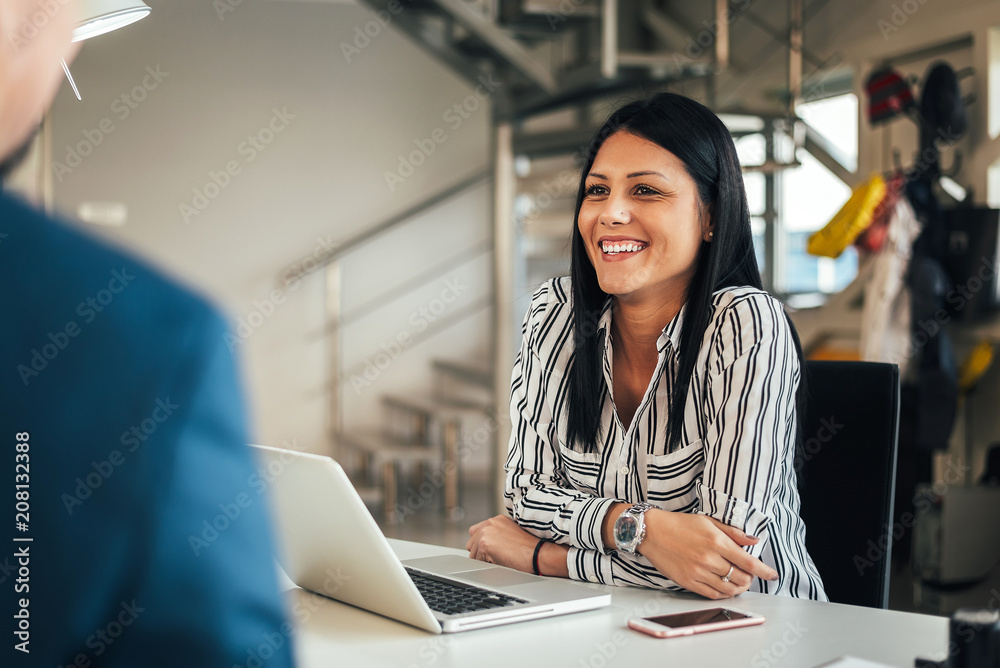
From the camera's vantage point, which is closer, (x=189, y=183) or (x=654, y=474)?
(x=654, y=474)

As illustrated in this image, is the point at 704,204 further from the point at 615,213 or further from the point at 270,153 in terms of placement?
the point at 270,153

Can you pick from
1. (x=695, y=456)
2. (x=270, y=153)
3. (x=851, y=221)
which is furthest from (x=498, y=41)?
(x=695, y=456)

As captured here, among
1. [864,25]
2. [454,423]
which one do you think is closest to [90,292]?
[864,25]

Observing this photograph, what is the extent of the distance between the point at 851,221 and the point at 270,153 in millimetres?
3461

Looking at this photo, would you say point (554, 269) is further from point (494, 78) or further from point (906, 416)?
point (906, 416)

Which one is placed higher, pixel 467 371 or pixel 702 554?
pixel 467 371

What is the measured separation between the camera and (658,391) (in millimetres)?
1485

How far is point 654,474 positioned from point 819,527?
10.9 inches

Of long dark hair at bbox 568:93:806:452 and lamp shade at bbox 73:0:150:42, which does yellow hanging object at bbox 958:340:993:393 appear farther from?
lamp shade at bbox 73:0:150:42

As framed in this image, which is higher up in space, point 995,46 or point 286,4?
point 286,4

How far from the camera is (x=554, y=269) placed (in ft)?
17.4

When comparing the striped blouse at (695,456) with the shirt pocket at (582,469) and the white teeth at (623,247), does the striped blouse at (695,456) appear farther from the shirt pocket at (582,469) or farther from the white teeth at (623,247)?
the white teeth at (623,247)

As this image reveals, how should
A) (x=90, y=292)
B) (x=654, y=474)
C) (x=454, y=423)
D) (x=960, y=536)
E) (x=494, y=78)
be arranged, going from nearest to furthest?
(x=90, y=292) → (x=654, y=474) → (x=960, y=536) → (x=494, y=78) → (x=454, y=423)

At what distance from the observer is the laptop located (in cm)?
92
